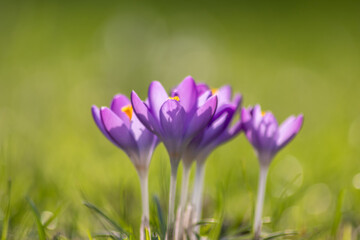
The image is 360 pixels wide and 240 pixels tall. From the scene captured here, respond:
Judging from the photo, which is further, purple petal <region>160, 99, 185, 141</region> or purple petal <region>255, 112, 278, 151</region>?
purple petal <region>255, 112, 278, 151</region>

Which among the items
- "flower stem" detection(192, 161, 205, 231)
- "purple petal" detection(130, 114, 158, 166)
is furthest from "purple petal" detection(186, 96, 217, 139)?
"flower stem" detection(192, 161, 205, 231)

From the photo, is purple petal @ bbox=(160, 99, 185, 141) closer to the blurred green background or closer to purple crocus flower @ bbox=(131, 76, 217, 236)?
purple crocus flower @ bbox=(131, 76, 217, 236)

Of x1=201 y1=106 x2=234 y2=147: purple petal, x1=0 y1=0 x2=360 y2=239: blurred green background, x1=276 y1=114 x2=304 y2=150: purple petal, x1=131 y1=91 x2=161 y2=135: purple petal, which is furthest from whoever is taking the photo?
x1=0 y1=0 x2=360 y2=239: blurred green background

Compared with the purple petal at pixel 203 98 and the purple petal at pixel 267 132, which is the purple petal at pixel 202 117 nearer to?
the purple petal at pixel 203 98

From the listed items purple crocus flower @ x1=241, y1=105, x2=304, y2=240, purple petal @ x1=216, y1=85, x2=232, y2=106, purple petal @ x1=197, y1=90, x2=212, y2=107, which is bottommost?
purple crocus flower @ x1=241, y1=105, x2=304, y2=240

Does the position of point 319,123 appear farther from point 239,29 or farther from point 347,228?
point 239,29

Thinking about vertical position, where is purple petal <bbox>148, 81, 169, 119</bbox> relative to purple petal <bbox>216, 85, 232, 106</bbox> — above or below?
below

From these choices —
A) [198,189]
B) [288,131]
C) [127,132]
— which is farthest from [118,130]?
[288,131]

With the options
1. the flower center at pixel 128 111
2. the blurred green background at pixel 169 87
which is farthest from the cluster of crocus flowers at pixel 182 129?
the blurred green background at pixel 169 87
